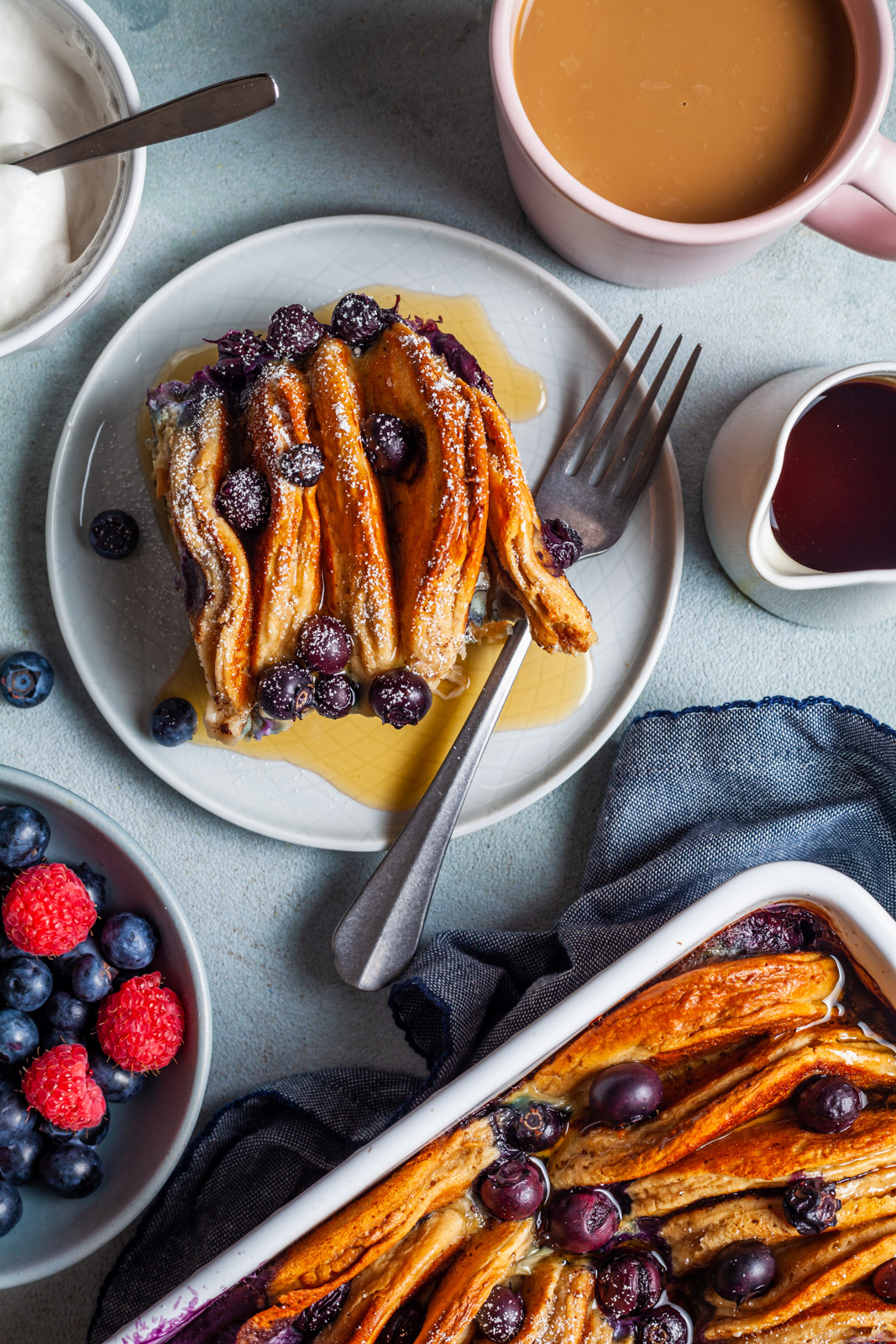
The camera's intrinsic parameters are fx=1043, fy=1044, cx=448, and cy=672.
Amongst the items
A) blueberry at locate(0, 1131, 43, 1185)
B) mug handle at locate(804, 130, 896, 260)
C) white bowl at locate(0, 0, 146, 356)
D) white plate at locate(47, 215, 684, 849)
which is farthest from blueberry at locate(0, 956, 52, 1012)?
mug handle at locate(804, 130, 896, 260)

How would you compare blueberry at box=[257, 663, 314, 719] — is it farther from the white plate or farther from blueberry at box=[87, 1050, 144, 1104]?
blueberry at box=[87, 1050, 144, 1104]

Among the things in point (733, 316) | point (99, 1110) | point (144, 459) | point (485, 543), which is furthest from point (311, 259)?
point (99, 1110)

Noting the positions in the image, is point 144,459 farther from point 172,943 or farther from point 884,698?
point 884,698

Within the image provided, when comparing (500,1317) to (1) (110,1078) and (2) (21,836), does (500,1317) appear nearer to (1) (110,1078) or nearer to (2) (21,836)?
(1) (110,1078)

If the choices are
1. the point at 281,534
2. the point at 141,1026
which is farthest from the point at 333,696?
the point at 141,1026

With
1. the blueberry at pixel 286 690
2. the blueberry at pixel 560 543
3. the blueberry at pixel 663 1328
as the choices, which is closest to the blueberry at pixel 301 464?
the blueberry at pixel 286 690

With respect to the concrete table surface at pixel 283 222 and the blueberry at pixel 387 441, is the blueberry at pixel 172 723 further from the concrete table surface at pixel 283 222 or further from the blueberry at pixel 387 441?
the blueberry at pixel 387 441
